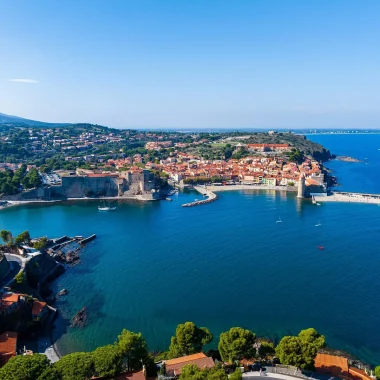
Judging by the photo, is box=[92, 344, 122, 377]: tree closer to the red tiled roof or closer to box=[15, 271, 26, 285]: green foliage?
the red tiled roof

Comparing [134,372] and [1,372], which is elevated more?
[1,372]

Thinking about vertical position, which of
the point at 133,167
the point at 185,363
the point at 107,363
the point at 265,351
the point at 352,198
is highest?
the point at 133,167

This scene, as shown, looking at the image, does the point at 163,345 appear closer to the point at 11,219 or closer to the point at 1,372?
the point at 1,372

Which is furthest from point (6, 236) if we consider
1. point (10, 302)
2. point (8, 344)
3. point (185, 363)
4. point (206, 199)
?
point (206, 199)

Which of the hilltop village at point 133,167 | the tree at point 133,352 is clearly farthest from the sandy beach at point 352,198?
the tree at point 133,352

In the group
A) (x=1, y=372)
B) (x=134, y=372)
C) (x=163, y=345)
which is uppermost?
(x=1, y=372)

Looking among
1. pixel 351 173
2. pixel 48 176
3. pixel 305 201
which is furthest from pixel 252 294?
pixel 351 173

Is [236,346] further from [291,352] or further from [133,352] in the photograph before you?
[133,352]
